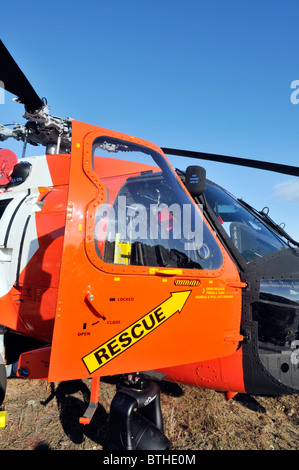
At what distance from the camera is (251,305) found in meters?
2.76

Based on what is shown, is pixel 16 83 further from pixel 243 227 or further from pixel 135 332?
pixel 243 227

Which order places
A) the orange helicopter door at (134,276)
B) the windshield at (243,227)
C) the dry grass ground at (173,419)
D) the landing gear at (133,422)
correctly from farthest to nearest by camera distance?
the windshield at (243,227), the dry grass ground at (173,419), the landing gear at (133,422), the orange helicopter door at (134,276)

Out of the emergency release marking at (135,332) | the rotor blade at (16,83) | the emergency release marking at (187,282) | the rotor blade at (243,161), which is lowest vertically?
the emergency release marking at (135,332)

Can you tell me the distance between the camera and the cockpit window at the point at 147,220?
2.34 metres

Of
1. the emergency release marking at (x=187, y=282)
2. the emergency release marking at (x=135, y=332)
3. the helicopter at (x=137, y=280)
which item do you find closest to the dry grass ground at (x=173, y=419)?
the helicopter at (x=137, y=280)

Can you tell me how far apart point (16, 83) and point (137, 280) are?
218 centimetres

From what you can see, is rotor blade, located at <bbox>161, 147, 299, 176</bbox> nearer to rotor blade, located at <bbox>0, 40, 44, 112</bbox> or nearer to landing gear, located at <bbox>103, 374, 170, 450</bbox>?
rotor blade, located at <bbox>0, 40, 44, 112</bbox>

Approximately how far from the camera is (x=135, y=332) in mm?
2236

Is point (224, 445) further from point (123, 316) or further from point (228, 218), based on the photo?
point (228, 218)

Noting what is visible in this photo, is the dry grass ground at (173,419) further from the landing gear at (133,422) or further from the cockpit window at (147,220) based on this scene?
the cockpit window at (147,220)

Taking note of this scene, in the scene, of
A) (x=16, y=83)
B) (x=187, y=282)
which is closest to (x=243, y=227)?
(x=187, y=282)

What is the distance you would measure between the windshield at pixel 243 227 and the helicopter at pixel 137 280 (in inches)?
0.6

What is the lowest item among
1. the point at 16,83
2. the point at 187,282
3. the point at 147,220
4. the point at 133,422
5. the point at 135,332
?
the point at 133,422

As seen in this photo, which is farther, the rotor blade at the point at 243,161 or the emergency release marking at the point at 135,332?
the rotor blade at the point at 243,161
